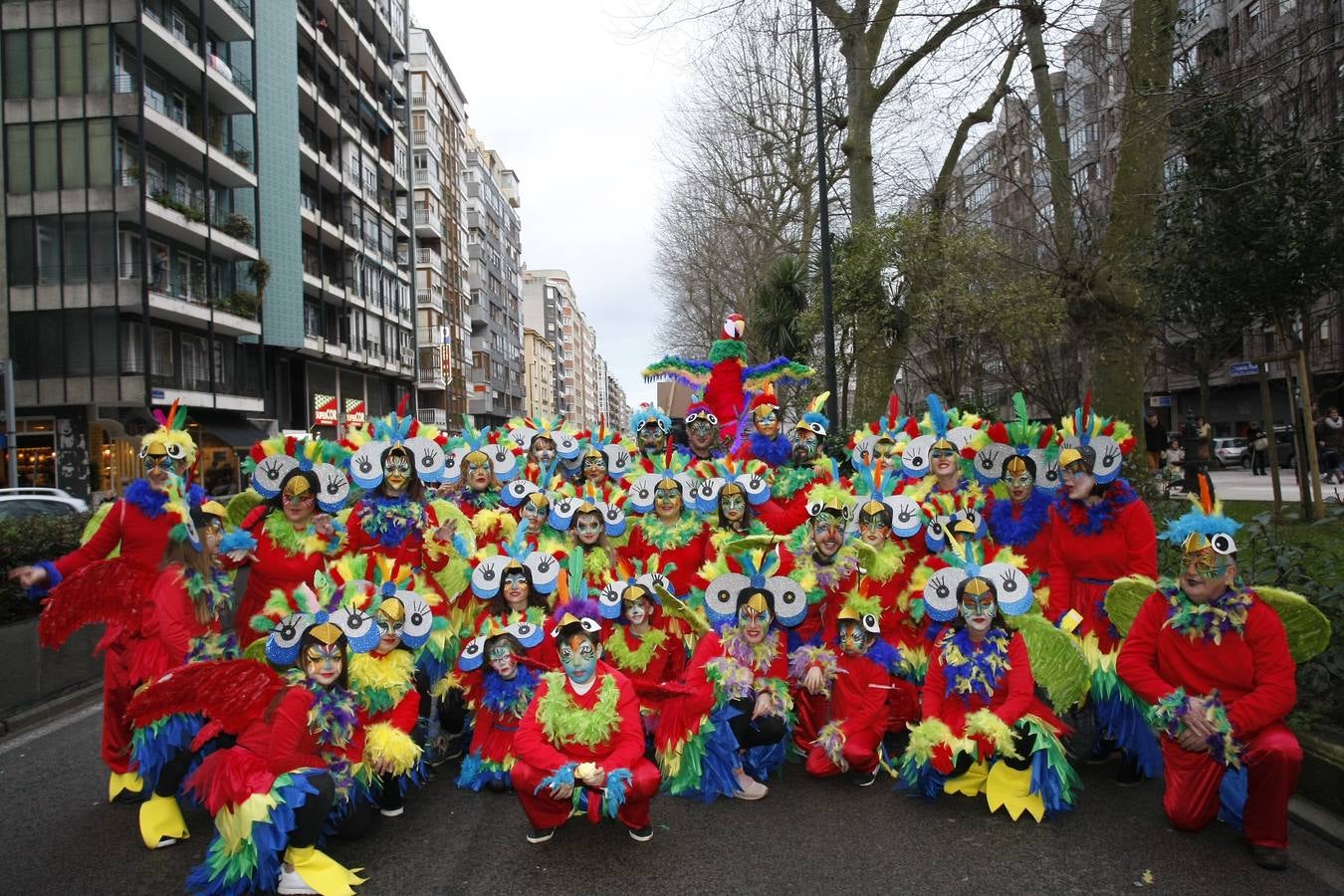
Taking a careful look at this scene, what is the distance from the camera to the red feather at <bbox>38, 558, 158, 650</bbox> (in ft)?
15.1

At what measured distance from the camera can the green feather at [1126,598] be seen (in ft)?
14.9

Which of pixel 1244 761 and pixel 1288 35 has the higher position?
pixel 1288 35

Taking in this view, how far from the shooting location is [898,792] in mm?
4688

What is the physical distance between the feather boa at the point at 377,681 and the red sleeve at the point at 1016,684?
300 cm

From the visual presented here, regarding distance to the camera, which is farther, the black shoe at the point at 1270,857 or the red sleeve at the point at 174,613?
the red sleeve at the point at 174,613

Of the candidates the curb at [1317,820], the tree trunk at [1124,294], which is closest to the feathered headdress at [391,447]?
the curb at [1317,820]

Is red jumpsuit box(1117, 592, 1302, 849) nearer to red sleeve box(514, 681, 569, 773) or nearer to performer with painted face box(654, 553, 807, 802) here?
performer with painted face box(654, 553, 807, 802)

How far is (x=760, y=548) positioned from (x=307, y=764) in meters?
2.64

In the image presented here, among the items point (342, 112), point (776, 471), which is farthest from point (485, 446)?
point (342, 112)

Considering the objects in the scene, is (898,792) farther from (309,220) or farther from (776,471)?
(309,220)

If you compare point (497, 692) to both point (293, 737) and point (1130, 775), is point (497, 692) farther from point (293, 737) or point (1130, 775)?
point (1130, 775)

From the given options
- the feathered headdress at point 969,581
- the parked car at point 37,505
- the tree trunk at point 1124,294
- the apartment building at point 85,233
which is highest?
the apartment building at point 85,233

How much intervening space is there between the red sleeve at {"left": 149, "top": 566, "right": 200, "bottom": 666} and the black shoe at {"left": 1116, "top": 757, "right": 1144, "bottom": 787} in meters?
4.96

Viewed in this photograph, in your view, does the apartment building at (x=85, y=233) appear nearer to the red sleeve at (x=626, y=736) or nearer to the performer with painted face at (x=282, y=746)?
the performer with painted face at (x=282, y=746)
